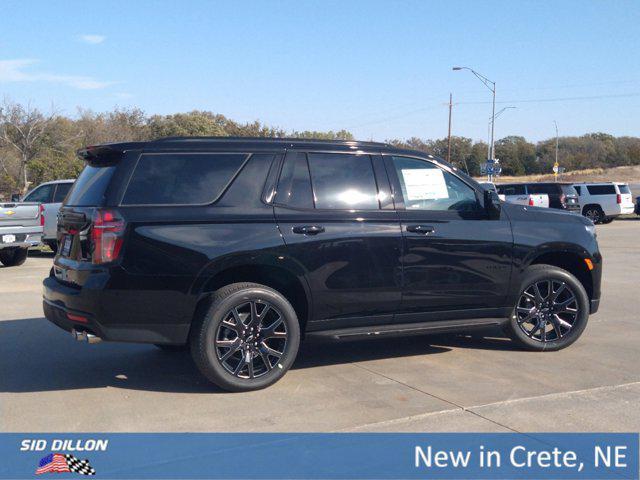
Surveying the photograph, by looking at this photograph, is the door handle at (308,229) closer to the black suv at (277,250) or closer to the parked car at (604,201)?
the black suv at (277,250)

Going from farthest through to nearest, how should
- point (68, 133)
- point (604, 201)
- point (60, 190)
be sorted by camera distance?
point (68, 133)
point (604, 201)
point (60, 190)

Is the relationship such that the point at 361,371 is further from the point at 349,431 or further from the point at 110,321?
the point at 110,321

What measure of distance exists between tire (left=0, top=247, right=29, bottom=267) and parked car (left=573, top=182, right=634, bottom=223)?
78.9 feet

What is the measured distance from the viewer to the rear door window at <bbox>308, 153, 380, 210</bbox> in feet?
20.4

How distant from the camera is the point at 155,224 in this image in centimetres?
555

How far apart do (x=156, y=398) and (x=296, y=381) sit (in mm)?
1178

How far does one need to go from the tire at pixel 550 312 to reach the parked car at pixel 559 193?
2424 cm

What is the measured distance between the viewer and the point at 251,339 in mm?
5840

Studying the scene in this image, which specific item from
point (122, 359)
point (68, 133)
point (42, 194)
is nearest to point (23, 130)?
point (68, 133)

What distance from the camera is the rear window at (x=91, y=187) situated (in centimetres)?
574

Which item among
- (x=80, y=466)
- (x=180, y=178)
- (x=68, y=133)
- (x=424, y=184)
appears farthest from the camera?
(x=68, y=133)

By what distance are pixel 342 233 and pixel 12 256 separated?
11.3m

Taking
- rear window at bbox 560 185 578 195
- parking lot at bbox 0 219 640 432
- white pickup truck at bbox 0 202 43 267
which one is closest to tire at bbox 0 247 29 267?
white pickup truck at bbox 0 202 43 267

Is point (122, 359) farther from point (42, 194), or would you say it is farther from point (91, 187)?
point (42, 194)
